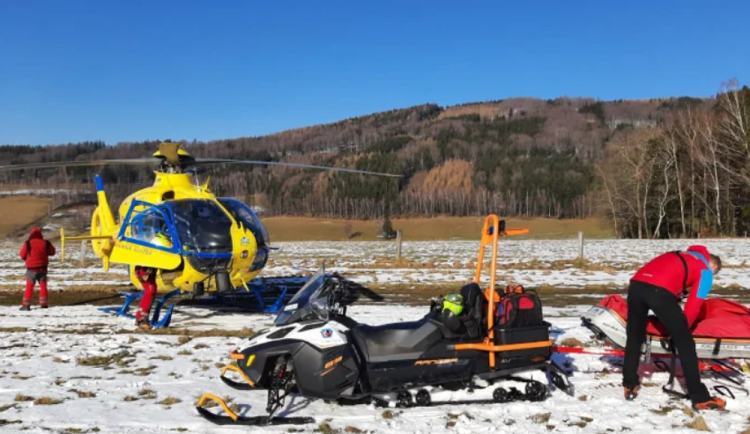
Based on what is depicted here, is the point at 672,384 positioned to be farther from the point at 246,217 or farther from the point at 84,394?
the point at 246,217

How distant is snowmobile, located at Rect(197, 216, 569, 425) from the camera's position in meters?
5.55

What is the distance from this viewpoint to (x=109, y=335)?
9469 millimetres

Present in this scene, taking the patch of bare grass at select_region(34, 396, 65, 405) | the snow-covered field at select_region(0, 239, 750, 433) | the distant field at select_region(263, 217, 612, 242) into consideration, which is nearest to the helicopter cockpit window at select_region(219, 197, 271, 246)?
the snow-covered field at select_region(0, 239, 750, 433)

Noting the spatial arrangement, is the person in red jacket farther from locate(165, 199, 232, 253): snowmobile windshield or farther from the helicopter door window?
locate(165, 199, 232, 253): snowmobile windshield

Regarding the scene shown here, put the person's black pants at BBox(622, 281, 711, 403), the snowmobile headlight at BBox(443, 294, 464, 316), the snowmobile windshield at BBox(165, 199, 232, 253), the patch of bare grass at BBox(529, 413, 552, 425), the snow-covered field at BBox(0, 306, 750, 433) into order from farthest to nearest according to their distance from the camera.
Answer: the snowmobile windshield at BBox(165, 199, 232, 253) < the snowmobile headlight at BBox(443, 294, 464, 316) < the person's black pants at BBox(622, 281, 711, 403) < the patch of bare grass at BBox(529, 413, 552, 425) < the snow-covered field at BBox(0, 306, 750, 433)

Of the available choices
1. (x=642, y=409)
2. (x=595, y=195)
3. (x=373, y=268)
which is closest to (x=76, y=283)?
(x=373, y=268)

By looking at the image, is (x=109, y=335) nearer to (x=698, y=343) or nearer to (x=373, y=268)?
(x=698, y=343)

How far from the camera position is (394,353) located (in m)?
5.75

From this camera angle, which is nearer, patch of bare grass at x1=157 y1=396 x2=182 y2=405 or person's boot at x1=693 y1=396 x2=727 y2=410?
person's boot at x1=693 y1=396 x2=727 y2=410

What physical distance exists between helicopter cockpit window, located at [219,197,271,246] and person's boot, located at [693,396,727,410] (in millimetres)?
8055

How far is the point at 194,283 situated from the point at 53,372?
11.4 feet

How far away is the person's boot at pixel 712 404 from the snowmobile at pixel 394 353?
52.6 inches

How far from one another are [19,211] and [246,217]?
109 meters

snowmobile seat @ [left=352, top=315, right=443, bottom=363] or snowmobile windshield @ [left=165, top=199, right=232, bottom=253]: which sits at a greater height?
snowmobile windshield @ [left=165, top=199, right=232, bottom=253]
